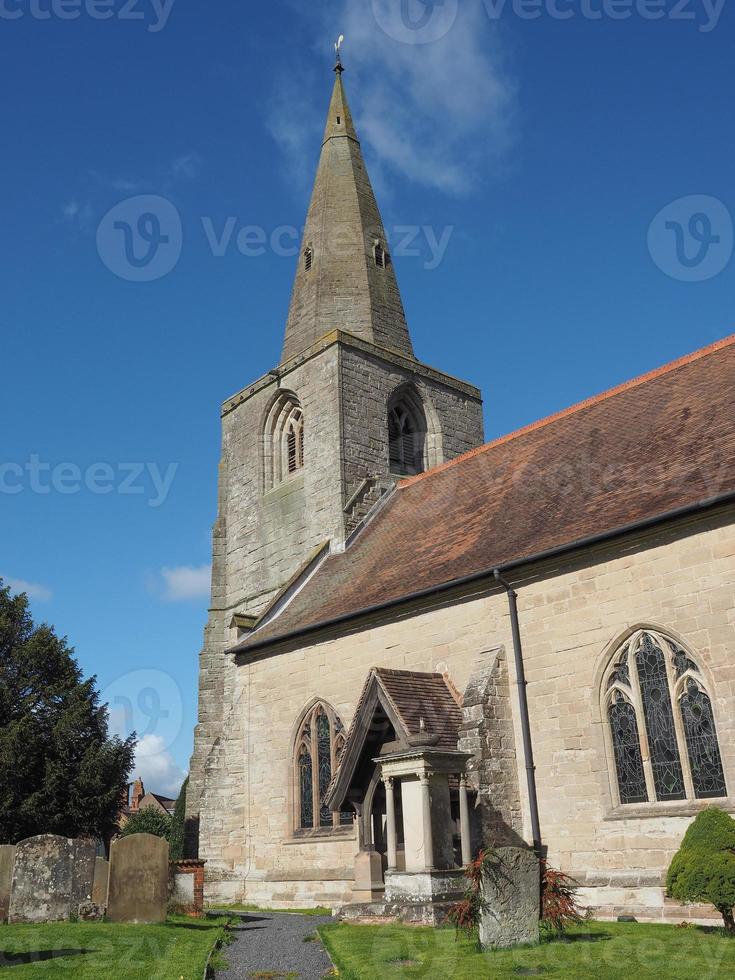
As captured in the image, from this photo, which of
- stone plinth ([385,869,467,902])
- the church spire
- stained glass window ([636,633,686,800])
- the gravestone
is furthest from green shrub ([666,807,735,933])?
the church spire

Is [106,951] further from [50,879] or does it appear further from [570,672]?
[570,672]

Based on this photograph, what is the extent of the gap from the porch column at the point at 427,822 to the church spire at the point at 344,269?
15.8m

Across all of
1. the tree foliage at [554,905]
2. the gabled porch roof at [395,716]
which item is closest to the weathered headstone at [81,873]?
the gabled porch roof at [395,716]

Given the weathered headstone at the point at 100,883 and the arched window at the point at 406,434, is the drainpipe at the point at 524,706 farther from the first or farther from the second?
the arched window at the point at 406,434

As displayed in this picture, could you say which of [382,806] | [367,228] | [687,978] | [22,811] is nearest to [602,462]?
[382,806]

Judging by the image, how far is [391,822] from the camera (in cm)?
1379

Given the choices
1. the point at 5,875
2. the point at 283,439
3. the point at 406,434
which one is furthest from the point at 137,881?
the point at 406,434

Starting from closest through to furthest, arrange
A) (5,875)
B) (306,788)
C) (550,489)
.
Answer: (5,875) < (550,489) < (306,788)

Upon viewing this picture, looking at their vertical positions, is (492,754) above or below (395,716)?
below

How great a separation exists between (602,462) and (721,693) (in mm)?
6003

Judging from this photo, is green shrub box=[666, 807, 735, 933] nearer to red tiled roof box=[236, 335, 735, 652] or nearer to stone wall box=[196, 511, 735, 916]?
stone wall box=[196, 511, 735, 916]

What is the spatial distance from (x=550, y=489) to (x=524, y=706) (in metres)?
4.75

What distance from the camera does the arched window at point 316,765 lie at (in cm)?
1814

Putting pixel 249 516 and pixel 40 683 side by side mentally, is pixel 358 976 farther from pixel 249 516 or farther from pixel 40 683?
pixel 40 683
